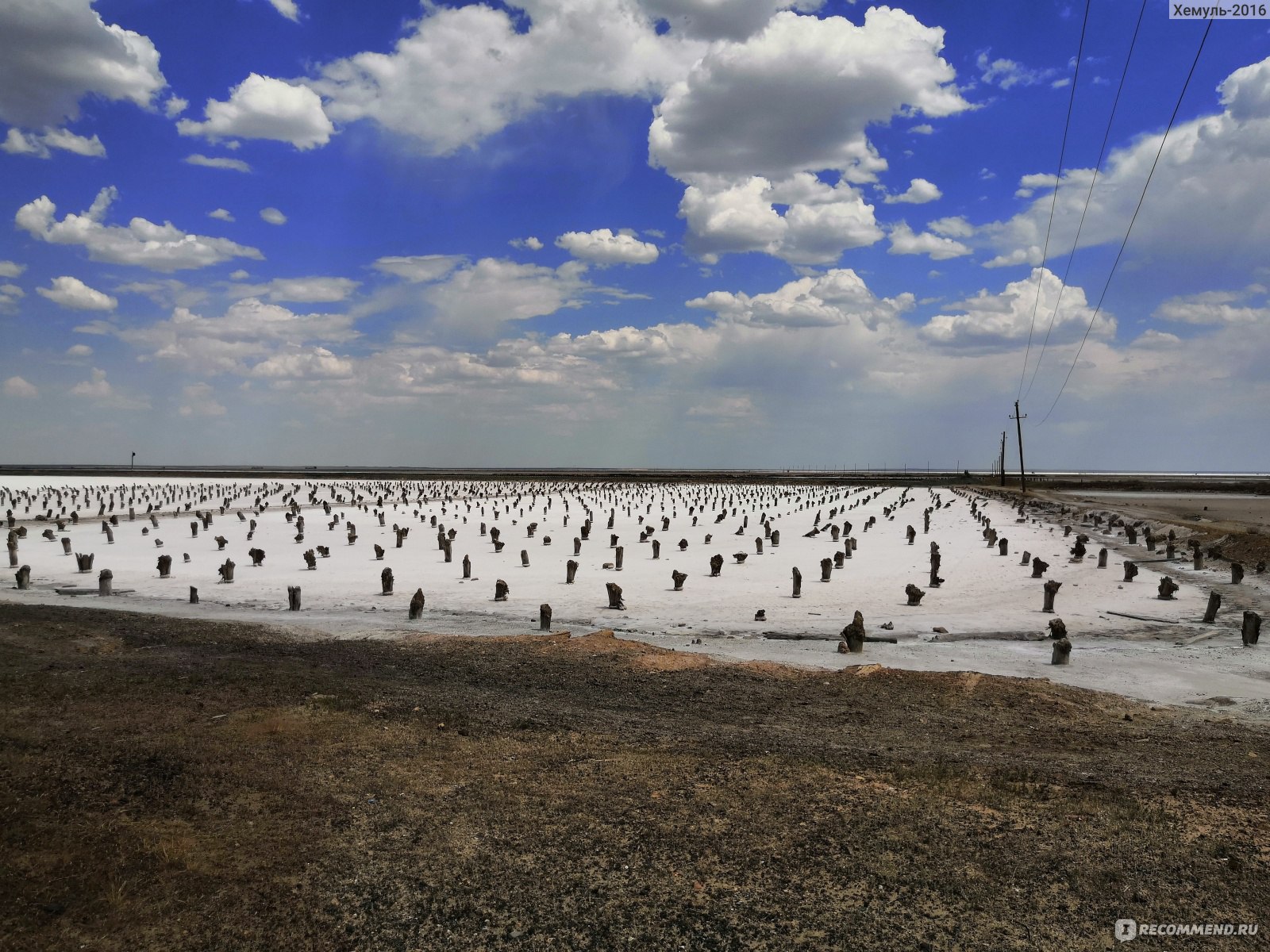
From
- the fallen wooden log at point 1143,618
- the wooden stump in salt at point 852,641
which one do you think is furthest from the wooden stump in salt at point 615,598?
the fallen wooden log at point 1143,618

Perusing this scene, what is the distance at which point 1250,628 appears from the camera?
16266 mm

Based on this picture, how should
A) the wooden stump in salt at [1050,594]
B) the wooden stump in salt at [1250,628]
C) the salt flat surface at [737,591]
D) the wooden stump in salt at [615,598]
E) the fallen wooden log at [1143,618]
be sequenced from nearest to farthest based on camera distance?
1. the salt flat surface at [737,591]
2. the wooden stump in salt at [1250,628]
3. the fallen wooden log at [1143,618]
4. the wooden stump in salt at [1050,594]
5. the wooden stump in salt at [615,598]

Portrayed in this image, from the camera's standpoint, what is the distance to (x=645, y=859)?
22.5ft

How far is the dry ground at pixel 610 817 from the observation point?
5.93 meters

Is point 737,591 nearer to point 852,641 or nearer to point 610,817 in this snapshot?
point 852,641

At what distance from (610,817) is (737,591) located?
1719 centimetres

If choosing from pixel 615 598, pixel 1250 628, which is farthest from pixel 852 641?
pixel 1250 628

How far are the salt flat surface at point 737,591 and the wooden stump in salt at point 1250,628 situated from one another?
0.20 meters

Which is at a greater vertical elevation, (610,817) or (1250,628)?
(1250,628)

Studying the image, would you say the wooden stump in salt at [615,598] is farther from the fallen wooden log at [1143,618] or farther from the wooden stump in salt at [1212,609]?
the wooden stump in salt at [1212,609]

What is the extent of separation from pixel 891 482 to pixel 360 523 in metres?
85.8

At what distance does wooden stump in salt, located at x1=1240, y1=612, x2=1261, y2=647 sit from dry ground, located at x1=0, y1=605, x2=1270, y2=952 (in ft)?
21.2

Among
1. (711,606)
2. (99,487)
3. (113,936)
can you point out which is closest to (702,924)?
(113,936)

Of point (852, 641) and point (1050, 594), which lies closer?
point (852, 641)
